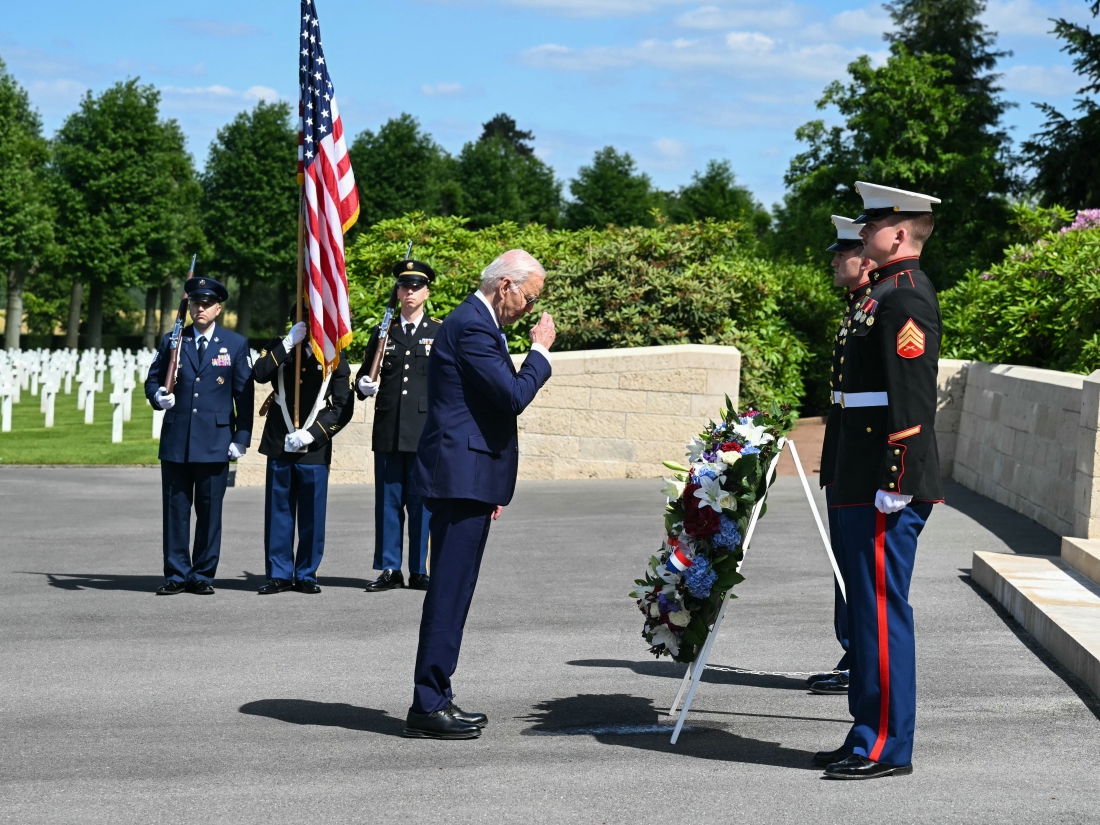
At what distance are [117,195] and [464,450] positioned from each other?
61516 mm

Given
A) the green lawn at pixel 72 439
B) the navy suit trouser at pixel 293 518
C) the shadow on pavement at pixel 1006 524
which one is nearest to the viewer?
the navy suit trouser at pixel 293 518

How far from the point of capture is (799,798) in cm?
443

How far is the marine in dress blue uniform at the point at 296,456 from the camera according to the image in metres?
8.61

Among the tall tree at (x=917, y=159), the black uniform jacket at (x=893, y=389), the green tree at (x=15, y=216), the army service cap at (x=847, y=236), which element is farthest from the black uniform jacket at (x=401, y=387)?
the green tree at (x=15, y=216)

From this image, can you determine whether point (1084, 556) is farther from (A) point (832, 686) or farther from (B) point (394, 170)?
(B) point (394, 170)

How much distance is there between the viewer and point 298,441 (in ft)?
28.0

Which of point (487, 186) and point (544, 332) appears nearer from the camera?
point (544, 332)

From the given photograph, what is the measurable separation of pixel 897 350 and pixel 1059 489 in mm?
5761

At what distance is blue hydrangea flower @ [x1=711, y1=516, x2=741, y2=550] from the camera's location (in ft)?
17.3

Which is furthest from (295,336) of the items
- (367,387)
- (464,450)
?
(464,450)

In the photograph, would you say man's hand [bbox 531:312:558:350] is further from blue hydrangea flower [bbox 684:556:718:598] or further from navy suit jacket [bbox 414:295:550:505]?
blue hydrangea flower [bbox 684:556:718:598]

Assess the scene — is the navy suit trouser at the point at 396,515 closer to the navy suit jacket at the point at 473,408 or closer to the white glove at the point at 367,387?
the white glove at the point at 367,387

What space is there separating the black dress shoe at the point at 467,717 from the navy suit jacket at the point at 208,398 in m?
3.86

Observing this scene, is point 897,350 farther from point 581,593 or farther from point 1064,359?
point 1064,359
